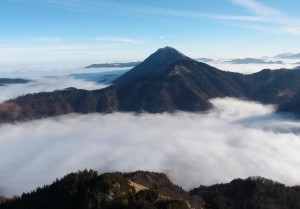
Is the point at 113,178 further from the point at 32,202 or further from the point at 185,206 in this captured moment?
the point at 32,202

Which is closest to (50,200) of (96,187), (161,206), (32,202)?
(32,202)

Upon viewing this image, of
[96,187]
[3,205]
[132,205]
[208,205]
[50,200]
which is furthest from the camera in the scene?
[3,205]

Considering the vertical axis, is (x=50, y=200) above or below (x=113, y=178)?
below

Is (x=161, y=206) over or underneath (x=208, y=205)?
over

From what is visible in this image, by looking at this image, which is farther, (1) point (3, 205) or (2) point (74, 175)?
(1) point (3, 205)

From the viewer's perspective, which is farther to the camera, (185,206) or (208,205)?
(208,205)

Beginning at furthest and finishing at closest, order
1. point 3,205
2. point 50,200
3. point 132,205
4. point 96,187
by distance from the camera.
Result: 1. point 3,205
2. point 50,200
3. point 96,187
4. point 132,205

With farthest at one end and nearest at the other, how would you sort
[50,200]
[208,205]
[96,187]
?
[208,205] < [50,200] < [96,187]

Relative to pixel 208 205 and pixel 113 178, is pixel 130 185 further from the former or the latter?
pixel 208 205

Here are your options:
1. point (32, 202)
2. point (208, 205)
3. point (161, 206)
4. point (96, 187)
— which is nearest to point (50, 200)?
point (32, 202)
